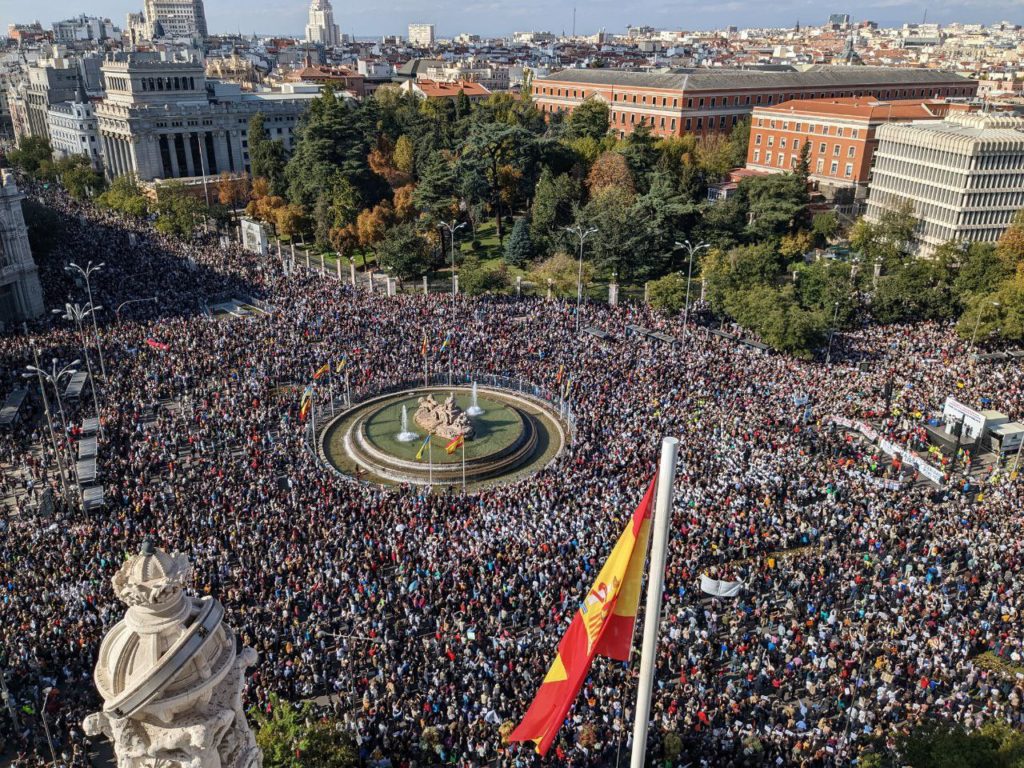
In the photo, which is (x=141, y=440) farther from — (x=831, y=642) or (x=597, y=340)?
(x=831, y=642)

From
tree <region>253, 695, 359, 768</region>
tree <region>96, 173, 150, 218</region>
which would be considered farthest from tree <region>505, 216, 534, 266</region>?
tree <region>253, 695, 359, 768</region>

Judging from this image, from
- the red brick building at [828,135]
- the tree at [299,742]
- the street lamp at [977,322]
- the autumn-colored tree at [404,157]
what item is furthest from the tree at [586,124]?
the tree at [299,742]

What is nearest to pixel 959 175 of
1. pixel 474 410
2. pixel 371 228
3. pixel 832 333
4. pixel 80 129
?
pixel 832 333

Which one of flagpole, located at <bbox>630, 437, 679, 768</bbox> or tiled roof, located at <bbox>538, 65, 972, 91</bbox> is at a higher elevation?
tiled roof, located at <bbox>538, 65, 972, 91</bbox>

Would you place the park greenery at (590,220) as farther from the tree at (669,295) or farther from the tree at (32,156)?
the tree at (32,156)

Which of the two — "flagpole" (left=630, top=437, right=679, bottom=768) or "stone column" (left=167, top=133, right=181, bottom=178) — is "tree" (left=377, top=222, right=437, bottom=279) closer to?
"stone column" (left=167, top=133, right=181, bottom=178)

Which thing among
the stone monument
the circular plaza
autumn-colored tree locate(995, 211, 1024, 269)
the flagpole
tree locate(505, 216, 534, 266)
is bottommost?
the circular plaza
